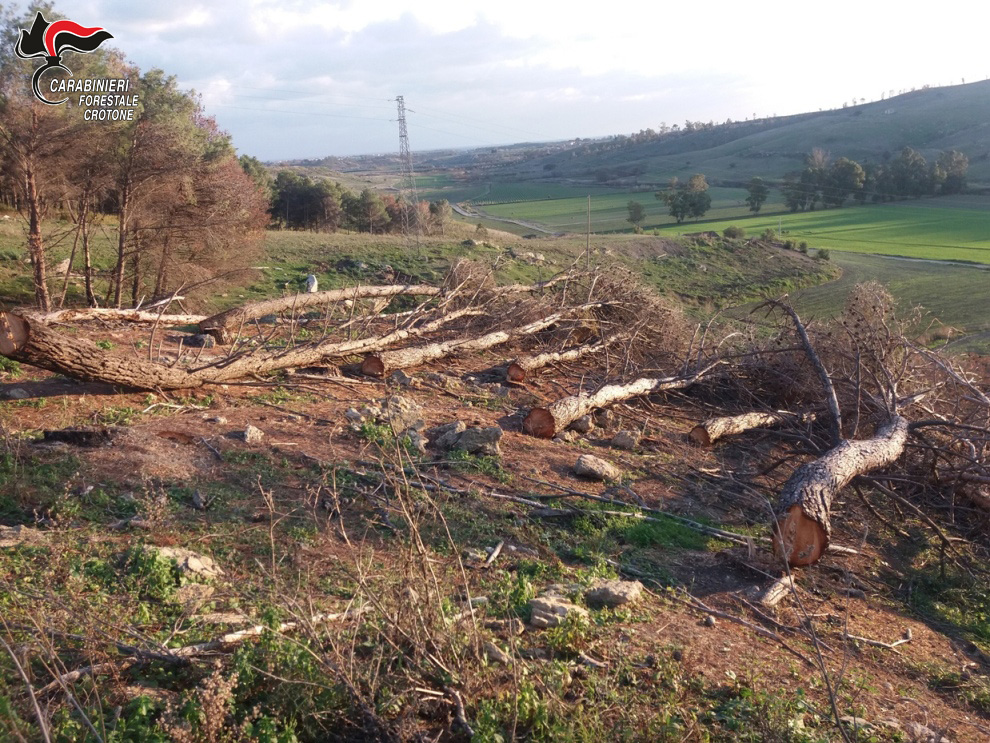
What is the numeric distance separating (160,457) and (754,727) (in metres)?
4.39

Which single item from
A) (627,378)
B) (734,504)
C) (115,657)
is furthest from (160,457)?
(627,378)

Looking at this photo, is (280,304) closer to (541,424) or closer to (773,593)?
(541,424)

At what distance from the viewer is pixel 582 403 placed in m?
7.98

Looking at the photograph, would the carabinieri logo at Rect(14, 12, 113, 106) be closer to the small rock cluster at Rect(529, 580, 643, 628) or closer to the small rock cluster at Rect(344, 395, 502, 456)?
the small rock cluster at Rect(344, 395, 502, 456)

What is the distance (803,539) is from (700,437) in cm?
272

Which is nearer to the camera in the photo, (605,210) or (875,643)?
(875,643)

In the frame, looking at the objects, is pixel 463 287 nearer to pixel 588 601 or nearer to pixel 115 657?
pixel 588 601

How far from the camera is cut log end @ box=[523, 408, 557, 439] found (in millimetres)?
7537

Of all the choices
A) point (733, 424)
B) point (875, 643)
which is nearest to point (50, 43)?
point (733, 424)

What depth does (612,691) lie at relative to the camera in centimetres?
320

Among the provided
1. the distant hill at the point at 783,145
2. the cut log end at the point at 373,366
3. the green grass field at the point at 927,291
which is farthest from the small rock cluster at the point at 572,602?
the distant hill at the point at 783,145

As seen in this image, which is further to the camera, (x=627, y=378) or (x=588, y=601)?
(x=627, y=378)

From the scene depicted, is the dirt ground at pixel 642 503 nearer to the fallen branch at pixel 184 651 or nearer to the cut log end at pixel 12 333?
the cut log end at pixel 12 333

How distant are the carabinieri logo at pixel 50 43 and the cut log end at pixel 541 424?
1019 cm
